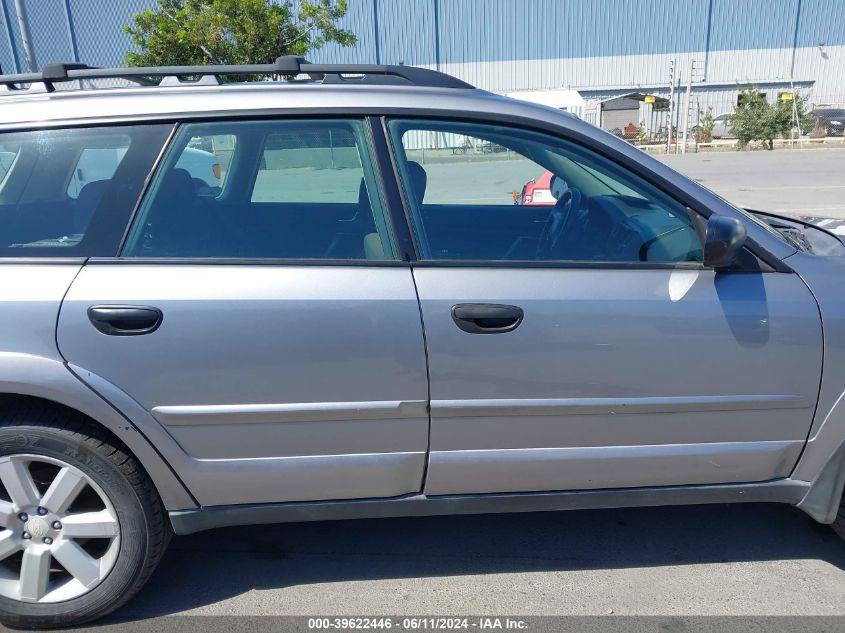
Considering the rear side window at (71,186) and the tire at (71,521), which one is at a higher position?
the rear side window at (71,186)

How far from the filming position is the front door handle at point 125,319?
2.04m

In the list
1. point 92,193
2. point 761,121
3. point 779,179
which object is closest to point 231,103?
point 92,193

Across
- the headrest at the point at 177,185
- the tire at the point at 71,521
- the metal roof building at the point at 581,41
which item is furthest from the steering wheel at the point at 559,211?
the metal roof building at the point at 581,41

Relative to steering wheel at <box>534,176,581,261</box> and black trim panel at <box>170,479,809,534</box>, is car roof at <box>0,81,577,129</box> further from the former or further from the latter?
black trim panel at <box>170,479,809,534</box>

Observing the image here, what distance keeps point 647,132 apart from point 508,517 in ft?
119

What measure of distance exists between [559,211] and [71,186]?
1.89 m

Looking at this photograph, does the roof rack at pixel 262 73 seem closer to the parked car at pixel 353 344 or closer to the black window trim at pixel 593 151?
the parked car at pixel 353 344

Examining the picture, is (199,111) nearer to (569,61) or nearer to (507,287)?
(507,287)

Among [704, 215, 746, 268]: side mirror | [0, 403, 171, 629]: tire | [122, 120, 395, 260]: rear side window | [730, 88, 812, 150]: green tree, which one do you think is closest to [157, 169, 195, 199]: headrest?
[122, 120, 395, 260]: rear side window

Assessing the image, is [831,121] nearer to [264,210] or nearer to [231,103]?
[264,210]

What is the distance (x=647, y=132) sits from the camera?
3572 centimetres

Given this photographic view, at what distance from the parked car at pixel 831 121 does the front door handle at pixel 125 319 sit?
117ft

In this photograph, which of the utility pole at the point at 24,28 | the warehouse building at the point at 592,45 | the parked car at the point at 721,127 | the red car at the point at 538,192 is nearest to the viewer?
the red car at the point at 538,192

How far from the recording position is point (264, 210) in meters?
2.40
